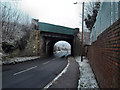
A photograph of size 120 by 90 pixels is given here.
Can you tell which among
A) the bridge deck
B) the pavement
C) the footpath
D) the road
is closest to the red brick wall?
the footpath

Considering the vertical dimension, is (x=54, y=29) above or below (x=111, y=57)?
above

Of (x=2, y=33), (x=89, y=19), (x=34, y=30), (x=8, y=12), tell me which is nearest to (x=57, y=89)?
(x=2, y=33)

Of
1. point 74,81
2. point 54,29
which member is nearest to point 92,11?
point 54,29

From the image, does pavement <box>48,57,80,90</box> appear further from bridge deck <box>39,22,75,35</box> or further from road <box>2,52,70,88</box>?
bridge deck <box>39,22,75,35</box>

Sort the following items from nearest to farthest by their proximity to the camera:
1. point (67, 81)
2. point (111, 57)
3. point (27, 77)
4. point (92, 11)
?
point (111, 57) < point (67, 81) < point (27, 77) < point (92, 11)

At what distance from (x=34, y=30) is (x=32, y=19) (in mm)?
2423

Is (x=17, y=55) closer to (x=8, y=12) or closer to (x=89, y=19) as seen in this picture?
(x=8, y=12)

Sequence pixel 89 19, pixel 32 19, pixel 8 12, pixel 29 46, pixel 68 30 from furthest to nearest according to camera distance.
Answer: pixel 68 30, pixel 89 19, pixel 32 19, pixel 29 46, pixel 8 12

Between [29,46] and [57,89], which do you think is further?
[29,46]

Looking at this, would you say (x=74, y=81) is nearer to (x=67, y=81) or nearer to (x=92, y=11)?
(x=67, y=81)

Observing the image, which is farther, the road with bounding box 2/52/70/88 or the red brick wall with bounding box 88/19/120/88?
the road with bounding box 2/52/70/88

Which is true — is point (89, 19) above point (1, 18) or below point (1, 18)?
above

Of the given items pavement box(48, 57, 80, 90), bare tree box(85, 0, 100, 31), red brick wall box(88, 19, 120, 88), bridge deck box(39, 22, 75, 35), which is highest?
bare tree box(85, 0, 100, 31)

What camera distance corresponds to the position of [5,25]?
10.2 meters
